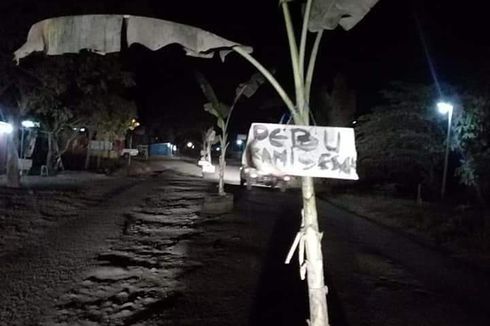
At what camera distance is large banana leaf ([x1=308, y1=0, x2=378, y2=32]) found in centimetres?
473

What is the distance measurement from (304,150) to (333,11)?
1360mm

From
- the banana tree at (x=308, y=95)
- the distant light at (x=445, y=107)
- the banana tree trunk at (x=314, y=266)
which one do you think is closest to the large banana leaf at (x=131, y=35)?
the banana tree at (x=308, y=95)

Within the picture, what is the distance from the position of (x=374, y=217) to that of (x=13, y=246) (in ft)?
39.2

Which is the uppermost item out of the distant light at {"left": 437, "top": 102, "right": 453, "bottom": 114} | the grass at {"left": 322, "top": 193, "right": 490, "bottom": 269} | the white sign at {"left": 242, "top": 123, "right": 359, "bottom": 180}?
the distant light at {"left": 437, "top": 102, "right": 453, "bottom": 114}

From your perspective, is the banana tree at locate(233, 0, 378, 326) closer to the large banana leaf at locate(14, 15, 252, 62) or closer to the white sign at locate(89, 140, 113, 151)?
the large banana leaf at locate(14, 15, 252, 62)

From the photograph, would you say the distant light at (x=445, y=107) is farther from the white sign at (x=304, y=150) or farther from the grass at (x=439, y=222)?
the white sign at (x=304, y=150)

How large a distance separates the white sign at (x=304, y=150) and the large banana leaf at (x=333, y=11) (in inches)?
42.3

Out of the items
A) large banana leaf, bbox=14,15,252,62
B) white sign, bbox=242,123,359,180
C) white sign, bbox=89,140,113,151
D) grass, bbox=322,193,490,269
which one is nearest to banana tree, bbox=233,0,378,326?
white sign, bbox=242,123,359,180

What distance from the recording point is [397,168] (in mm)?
27375

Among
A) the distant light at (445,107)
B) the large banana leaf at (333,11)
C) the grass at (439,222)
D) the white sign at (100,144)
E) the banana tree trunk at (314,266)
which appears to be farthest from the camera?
the white sign at (100,144)

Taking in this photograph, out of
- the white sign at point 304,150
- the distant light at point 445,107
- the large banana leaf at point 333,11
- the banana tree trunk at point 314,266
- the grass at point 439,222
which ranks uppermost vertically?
the distant light at point 445,107

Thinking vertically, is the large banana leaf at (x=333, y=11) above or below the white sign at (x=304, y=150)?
above

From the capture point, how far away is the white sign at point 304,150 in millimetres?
4441

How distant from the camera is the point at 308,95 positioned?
467cm
